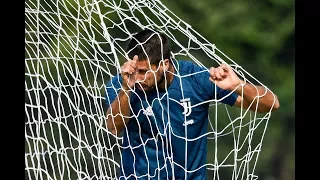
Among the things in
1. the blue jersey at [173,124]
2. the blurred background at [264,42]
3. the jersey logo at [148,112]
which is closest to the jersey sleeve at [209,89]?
the blue jersey at [173,124]

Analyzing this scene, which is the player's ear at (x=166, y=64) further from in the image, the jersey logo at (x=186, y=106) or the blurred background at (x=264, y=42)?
the blurred background at (x=264, y=42)

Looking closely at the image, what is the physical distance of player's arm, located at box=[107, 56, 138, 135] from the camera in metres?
1.22

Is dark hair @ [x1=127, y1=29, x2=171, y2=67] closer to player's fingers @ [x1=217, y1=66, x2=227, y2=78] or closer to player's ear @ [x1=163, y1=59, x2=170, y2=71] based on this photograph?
player's ear @ [x1=163, y1=59, x2=170, y2=71]

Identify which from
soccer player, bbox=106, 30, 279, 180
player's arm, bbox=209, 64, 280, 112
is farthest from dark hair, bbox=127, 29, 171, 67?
player's arm, bbox=209, 64, 280, 112

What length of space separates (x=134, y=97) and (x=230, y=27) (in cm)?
165

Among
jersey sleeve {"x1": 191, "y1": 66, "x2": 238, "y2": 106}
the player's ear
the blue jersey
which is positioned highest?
the player's ear

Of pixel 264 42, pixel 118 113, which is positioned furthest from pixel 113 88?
pixel 264 42

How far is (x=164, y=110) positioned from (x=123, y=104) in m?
0.09

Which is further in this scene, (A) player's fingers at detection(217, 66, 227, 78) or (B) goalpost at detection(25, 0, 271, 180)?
(B) goalpost at detection(25, 0, 271, 180)

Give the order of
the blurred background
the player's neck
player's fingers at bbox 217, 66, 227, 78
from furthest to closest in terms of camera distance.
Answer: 1. the blurred background
2. the player's neck
3. player's fingers at bbox 217, 66, 227, 78

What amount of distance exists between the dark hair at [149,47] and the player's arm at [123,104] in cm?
5

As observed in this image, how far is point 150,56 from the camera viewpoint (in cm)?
128
